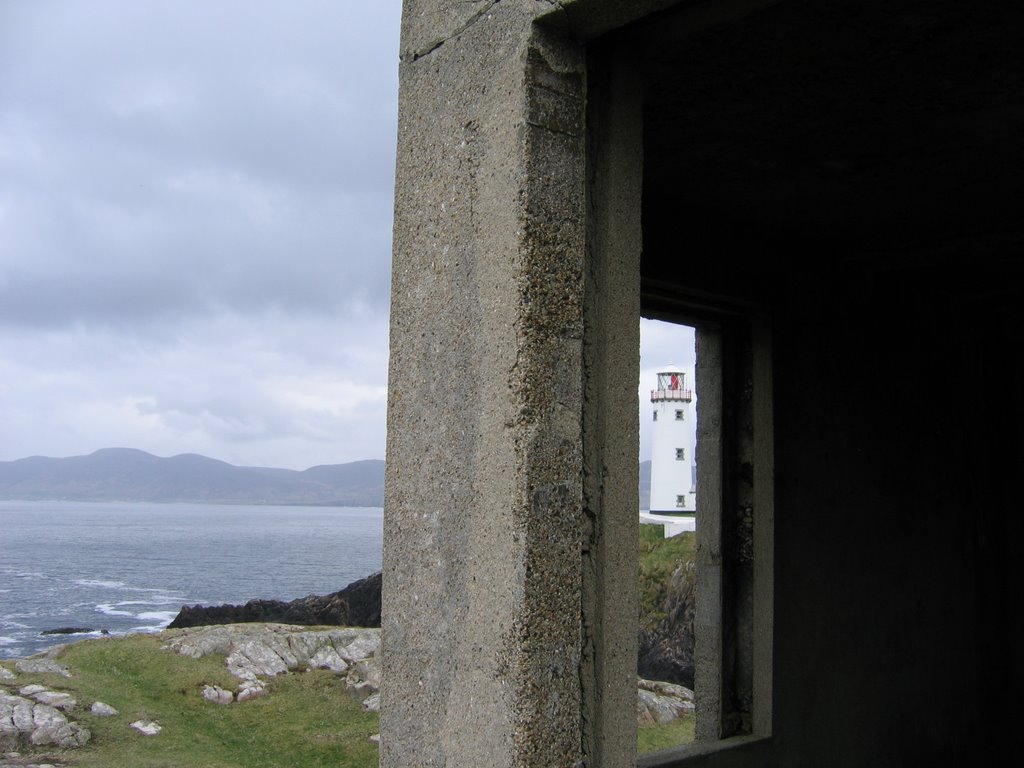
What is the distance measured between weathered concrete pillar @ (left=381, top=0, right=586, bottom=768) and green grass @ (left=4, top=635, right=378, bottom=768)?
8.79m

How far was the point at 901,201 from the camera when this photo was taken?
5.02 meters

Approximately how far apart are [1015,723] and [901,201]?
3845 millimetres

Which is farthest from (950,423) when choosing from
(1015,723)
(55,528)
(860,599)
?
(55,528)

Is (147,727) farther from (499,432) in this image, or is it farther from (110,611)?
(110,611)

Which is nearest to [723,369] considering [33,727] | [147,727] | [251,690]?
[147,727]

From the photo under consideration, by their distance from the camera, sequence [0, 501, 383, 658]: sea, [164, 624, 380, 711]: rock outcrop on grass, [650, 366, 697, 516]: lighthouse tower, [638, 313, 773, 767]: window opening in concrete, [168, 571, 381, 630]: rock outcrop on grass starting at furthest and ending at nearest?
[0, 501, 383, 658]: sea < [650, 366, 697, 516]: lighthouse tower < [168, 571, 381, 630]: rock outcrop on grass < [164, 624, 380, 711]: rock outcrop on grass < [638, 313, 773, 767]: window opening in concrete

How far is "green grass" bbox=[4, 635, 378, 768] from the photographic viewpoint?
11.1m

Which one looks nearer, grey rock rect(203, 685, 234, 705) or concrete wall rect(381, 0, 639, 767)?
concrete wall rect(381, 0, 639, 767)

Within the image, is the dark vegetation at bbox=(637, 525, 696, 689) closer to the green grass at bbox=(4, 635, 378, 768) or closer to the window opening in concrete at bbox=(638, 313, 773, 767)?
the green grass at bbox=(4, 635, 378, 768)

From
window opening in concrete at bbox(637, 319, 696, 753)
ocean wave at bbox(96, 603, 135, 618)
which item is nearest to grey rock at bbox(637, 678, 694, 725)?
window opening in concrete at bbox(637, 319, 696, 753)

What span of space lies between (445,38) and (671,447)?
1921 inches

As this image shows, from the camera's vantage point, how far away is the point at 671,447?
5075 cm

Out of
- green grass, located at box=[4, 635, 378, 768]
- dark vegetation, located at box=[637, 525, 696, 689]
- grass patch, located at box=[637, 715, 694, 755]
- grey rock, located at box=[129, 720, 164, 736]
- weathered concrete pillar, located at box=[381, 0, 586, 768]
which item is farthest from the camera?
dark vegetation, located at box=[637, 525, 696, 689]

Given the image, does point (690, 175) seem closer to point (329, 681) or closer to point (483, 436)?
point (483, 436)
